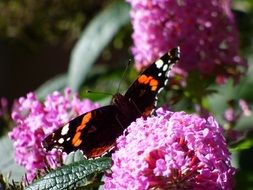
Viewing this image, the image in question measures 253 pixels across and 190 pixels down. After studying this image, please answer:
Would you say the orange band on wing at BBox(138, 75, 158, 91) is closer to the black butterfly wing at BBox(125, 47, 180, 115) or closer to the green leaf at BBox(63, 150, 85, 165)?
the black butterfly wing at BBox(125, 47, 180, 115)

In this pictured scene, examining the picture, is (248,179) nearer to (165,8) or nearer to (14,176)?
(165,8)

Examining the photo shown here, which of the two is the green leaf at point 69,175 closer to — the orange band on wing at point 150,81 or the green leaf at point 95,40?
the orange band on wing at point 150,81

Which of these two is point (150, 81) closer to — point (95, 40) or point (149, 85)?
point (149, 85)

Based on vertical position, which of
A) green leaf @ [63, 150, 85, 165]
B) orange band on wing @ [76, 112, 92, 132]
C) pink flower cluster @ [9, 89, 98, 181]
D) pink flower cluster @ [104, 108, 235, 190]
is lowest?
pink flower cluster @ [104, 108, 235, 190]

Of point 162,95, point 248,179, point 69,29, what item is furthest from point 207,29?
point 69,29

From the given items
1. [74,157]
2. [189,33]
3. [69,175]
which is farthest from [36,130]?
[189,33]

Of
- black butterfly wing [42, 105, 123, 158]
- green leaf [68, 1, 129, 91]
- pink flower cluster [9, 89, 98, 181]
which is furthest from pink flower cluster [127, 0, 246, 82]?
black butterfly wing [42, 105, 123, 158]
